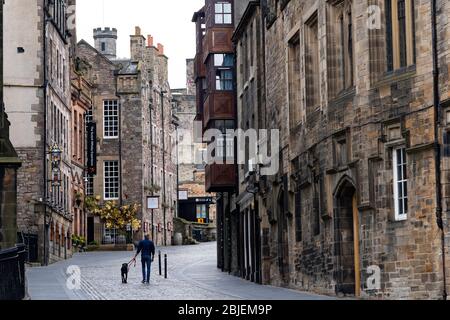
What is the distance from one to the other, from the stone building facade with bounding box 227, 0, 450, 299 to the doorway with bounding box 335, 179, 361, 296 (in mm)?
23

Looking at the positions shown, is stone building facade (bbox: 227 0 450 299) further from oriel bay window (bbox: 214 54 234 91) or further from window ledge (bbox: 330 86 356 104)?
oriel bay window (bbox: 214 54 234 91)

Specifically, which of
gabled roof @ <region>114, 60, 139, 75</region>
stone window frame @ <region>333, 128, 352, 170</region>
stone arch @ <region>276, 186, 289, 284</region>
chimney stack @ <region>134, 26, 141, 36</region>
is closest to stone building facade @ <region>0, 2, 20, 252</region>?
stone window frame @ <region>333, 128, 352, 170</region>

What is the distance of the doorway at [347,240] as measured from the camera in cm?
2902

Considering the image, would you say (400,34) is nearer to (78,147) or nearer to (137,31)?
(78,147)

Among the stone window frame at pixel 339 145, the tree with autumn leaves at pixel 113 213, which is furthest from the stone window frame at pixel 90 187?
the stone window frame at pixel 339 145

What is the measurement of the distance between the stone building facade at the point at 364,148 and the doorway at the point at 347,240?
0.02 meters

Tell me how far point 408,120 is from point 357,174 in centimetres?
303

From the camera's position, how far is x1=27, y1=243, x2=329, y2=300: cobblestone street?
29250 mm

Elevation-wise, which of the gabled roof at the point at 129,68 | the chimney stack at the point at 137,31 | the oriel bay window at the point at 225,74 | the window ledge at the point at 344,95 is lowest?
the window ledge at the point at 344,95

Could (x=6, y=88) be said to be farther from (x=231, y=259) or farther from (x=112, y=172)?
(x=112, y=172)

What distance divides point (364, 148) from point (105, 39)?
8240 centimetres

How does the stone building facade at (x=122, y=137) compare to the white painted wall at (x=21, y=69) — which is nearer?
the white painted wall at (x=21, y=69)

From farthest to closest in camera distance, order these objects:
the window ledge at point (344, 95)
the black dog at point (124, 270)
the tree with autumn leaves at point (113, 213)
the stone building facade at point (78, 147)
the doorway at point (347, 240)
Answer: the tree with autumn leaves at point (113, 213) < the stone building facade at point (78, 147) < the black dog at point (124, 270) < the doorway at point (347, 240) < the window ledge at point (344, 95)

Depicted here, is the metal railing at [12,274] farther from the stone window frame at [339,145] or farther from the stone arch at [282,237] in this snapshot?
the stone arch at [282,237]
